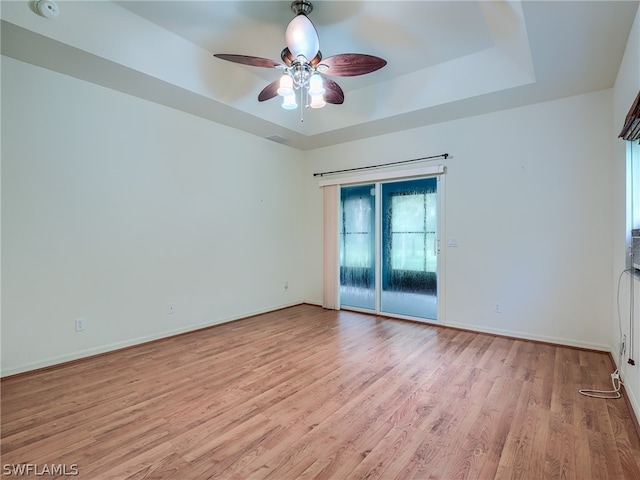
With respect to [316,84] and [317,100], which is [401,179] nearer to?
[317,100]

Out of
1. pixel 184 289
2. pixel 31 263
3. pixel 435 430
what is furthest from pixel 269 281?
pixel 435 430

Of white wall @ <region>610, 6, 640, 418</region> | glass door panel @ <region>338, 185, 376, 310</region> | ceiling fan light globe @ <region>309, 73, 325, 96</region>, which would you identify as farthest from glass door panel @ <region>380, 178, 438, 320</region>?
ceiling fan light globe @ <region>309, 73, 325, 96</region>

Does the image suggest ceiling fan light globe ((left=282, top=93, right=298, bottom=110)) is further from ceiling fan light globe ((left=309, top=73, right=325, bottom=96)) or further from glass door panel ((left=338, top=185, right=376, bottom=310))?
glass door panel ((left=338, top=185, right=376, bottom=310))

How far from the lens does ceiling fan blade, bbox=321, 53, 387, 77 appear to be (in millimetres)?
2599

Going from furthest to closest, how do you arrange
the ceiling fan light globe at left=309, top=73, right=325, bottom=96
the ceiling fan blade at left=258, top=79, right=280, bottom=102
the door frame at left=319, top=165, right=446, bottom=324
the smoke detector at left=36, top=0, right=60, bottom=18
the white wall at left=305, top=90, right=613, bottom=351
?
the door frame at left=319, top=165, right=446, bottom=324
the white wall at left=305, top=90, right=613, bottom=351
the ceiling fan blade at left=258, top=79, right=280, bottom=102
the ceiling fan light globe at left=309, top=73, right=325, bottom=96
the smoke detector at left=36, top=0, right=60, bottom=18

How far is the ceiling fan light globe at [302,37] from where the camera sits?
244 centimetres

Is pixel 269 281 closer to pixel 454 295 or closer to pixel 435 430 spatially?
pixel 454 295

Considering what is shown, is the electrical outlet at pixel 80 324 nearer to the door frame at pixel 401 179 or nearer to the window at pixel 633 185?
the door frame at pixel 401 179

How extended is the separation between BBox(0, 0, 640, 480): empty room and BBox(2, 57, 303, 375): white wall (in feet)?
0.07

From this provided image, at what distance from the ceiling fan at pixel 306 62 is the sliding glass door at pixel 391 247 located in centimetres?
219

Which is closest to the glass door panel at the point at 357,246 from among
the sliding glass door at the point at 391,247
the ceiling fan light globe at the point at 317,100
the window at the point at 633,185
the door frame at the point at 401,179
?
the sliding glass door at the point at 391,247

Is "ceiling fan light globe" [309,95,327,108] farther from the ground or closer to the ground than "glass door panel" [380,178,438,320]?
farther from the ground

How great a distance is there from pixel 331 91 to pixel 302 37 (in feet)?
2.29

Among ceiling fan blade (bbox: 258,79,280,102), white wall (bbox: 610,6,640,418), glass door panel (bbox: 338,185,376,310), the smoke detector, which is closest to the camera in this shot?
white wall (bbox: 610,6,640,418)
